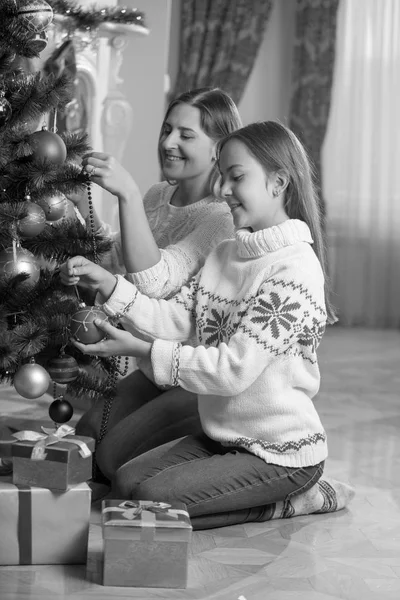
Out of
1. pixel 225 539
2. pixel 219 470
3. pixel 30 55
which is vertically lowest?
pixel 225 539

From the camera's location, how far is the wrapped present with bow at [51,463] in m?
1.78

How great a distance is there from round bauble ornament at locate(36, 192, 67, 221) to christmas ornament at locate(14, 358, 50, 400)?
1.03 ft

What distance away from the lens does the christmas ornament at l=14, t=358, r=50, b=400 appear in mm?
1851

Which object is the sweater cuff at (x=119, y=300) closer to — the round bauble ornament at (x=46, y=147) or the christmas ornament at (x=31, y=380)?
the christmas ornament at (x=31, y=380)

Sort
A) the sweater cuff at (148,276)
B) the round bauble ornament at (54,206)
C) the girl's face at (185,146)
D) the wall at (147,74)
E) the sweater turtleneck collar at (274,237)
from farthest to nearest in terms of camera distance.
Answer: the wall at (147,74), the girl's face at (185,146), the sweater cuff at (148,276), the sweater turtleneck collar at (274,237), the round bauble ornament at (54,206)

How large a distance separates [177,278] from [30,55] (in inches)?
27.9

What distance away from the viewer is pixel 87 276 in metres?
2.02

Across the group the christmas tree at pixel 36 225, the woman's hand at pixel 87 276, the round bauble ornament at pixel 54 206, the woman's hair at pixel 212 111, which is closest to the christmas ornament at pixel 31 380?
the christmas tree at pixel 36 225

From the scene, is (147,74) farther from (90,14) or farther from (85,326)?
(85,326)

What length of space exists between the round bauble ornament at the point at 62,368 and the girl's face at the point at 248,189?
0.52 m

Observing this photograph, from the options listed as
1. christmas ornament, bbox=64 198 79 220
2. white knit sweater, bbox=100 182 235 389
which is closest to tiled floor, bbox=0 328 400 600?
white knit sweater, bbox=100 182 235 389

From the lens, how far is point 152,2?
15.0 ft

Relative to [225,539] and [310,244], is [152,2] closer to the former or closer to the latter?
[310,244]

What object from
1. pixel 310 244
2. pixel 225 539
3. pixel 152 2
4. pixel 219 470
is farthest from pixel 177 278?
pixel 152 2
